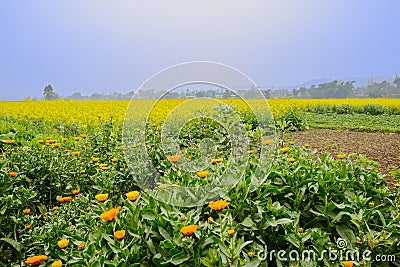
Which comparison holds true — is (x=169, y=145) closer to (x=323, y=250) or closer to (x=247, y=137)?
(x=247, y=137)

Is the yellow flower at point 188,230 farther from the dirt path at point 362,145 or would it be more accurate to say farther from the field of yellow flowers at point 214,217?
the dirt path at point 362,145

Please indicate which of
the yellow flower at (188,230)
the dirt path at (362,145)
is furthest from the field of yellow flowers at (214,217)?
the dirt path at (362,145)

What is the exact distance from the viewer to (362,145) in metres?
6.11

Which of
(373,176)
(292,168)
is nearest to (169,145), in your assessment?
(292,168)

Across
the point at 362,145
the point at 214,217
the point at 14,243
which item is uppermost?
the point at 214,217
